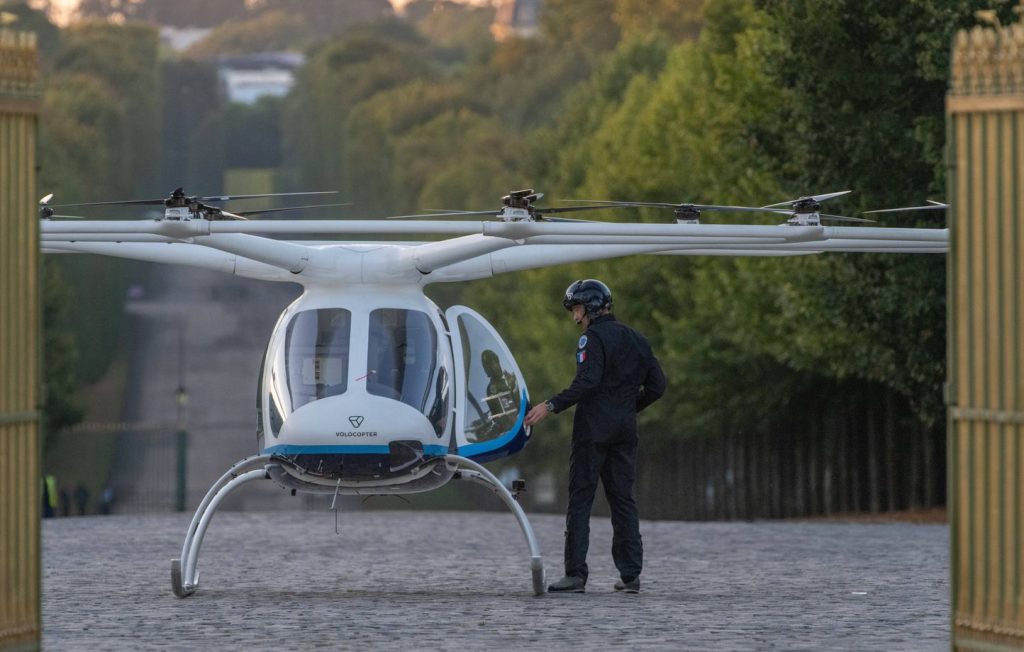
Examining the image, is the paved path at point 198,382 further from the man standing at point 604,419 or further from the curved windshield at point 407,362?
the man standing at point 604,419

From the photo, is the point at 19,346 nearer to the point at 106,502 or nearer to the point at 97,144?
the point at 106,502

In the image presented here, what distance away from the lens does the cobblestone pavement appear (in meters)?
12.2

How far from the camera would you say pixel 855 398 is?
41750 mm

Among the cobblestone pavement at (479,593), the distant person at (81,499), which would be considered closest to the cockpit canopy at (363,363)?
the cobblestone pavement at (479,593)

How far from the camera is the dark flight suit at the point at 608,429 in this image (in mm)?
14922

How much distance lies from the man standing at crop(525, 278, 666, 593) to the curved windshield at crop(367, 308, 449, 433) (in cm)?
73

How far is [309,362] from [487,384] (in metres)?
1.64

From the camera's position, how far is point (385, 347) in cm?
1539

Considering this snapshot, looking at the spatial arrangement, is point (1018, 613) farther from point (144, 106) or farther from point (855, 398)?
point (144, 106)

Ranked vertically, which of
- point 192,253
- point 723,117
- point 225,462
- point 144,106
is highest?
point 144,106

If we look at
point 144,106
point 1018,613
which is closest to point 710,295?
point 1018,613

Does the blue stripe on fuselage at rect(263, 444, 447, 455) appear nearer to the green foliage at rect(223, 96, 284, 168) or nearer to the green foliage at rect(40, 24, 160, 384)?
the green foliage at rect(40, 24, 160, 384)

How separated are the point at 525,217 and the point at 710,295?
26934 mm

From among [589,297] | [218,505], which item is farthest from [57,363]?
[589,297]
